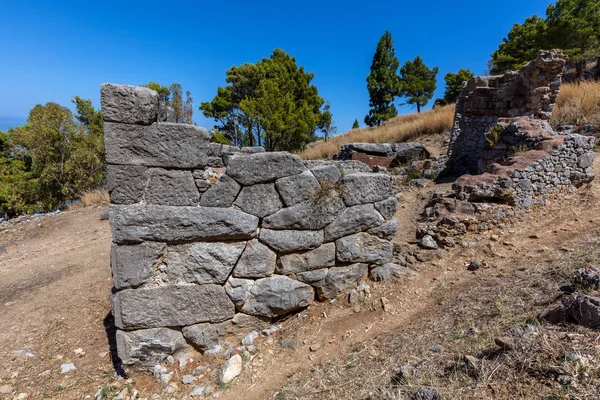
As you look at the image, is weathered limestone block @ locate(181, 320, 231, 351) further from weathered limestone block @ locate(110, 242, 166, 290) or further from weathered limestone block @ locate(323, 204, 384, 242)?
weathered limestone block @ locate(323, 204, 384, 242)

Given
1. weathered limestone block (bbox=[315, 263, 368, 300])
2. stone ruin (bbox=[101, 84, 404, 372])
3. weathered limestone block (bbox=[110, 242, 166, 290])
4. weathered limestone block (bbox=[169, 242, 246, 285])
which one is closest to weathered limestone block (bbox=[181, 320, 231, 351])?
stone ruin (bbox=[101, 84, 404, 372])

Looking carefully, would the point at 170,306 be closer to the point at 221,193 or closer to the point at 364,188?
the point at 221,193

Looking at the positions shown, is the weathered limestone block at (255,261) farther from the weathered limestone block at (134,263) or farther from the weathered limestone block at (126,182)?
the weathered limestone block at (126,182)

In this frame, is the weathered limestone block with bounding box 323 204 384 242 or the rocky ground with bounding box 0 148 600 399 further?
the weathered limestone block with bounding box 323 204 384 242

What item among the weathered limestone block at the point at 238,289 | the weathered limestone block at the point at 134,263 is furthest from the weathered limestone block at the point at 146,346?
the weathered limestone block at the point at 238,289

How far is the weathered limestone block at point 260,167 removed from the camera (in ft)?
10.2

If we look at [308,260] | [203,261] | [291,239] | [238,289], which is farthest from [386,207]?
[203,261]

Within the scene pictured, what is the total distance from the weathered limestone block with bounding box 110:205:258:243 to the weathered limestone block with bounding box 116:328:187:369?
3.23ft

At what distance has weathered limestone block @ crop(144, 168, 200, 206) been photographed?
294cm

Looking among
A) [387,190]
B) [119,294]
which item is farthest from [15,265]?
[387,190]

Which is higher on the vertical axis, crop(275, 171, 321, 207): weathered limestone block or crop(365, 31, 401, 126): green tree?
crop(365, 31, 401, 126): green tree

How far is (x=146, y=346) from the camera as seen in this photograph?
10.3 ft

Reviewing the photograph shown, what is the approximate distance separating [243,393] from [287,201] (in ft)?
6.30

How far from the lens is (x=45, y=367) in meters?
3.54
